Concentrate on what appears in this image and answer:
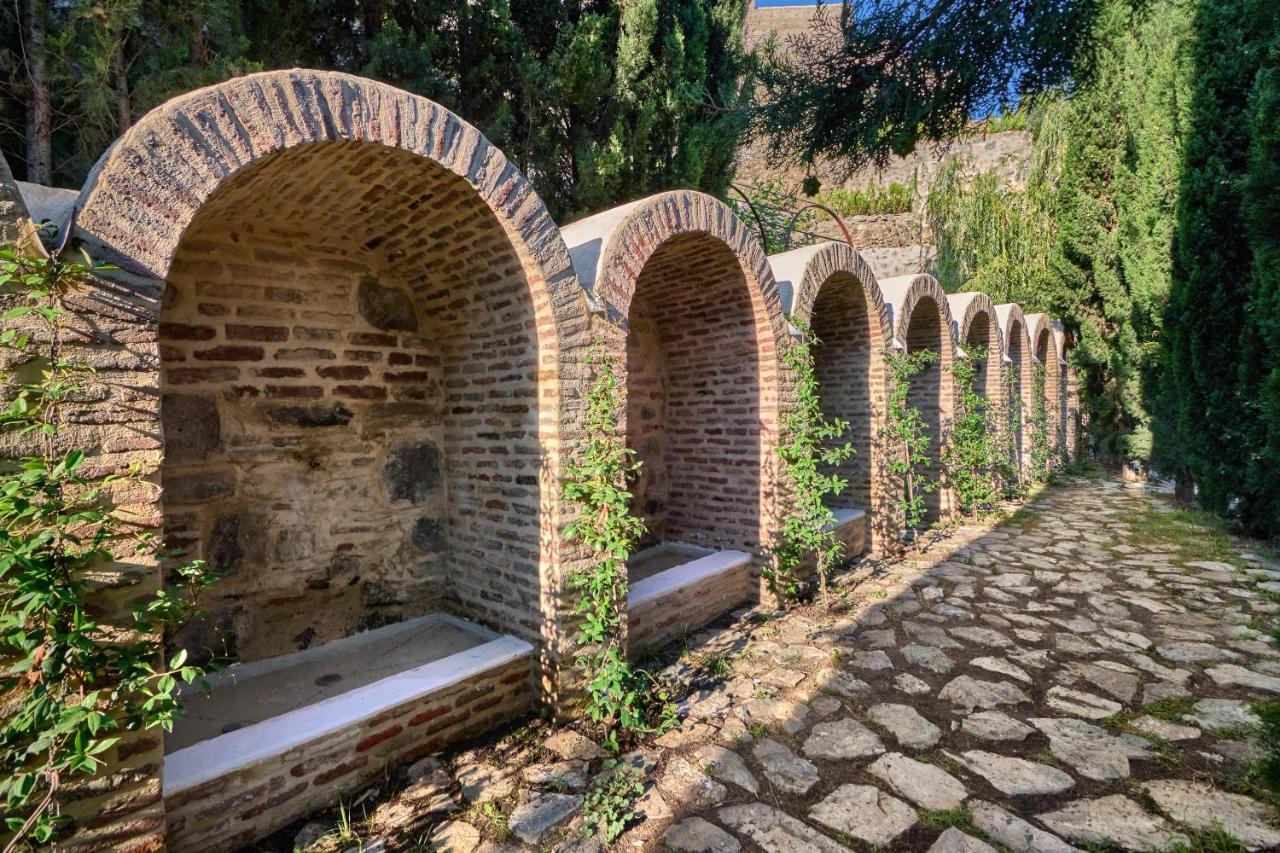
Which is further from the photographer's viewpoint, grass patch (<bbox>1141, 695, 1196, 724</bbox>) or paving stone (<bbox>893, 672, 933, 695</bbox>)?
paving stone (<bbox>893, 672, 933, 695</bbox>)

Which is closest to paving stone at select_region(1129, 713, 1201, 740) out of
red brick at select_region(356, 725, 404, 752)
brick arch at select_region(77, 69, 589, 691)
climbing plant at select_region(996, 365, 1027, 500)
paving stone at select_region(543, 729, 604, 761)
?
paving stone at select_region(543, 729, 604, 761)

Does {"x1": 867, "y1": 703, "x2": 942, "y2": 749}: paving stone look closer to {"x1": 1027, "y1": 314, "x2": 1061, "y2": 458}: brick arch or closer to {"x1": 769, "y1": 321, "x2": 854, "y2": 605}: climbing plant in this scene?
{"x1": 769, "y1": 321, "x2": 854, "y2": 605}: climbing plant

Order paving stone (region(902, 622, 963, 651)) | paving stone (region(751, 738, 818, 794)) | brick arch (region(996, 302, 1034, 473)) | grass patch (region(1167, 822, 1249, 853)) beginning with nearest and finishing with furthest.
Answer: grass patch (region(1167, 822, 1249, 853))
paving stone (region(751, 738, 818, 794))
paving stone (region(902, 622, 963, 651))
brick arch (region(996, 302, 1034, 473))

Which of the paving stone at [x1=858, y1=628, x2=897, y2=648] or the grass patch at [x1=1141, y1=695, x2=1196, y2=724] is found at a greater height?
the paving stone at [x1=858, y1=628, x2=897, y2=648]

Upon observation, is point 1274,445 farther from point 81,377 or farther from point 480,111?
point 480,111

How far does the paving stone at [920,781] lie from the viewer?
2.34 meters

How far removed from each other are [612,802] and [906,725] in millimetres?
1486

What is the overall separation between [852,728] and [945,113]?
149 inches

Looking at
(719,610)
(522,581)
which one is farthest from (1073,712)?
(522,581)

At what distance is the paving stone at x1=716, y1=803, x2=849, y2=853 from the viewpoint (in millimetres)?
2111

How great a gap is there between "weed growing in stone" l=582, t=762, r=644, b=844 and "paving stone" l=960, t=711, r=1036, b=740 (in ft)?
5.23

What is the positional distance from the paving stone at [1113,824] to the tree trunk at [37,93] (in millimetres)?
6805

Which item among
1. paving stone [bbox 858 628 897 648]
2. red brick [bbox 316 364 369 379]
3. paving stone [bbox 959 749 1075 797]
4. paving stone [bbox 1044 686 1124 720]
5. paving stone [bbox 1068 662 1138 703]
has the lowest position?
paving stone [bbox 959 749 1075 797]

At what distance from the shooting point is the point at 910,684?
3.26 m
